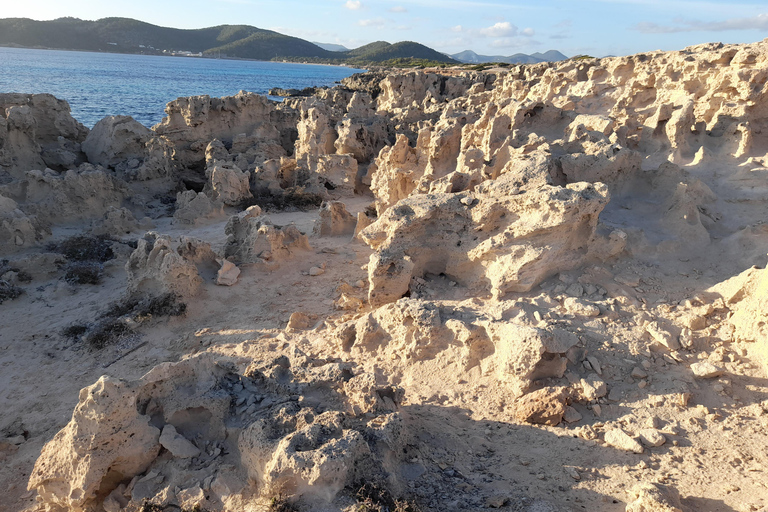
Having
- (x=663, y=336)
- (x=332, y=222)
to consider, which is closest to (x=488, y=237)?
(x=663, y=336)

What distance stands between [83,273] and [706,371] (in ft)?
33.1

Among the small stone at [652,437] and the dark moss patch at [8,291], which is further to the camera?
the dark moss patch at [8,291]

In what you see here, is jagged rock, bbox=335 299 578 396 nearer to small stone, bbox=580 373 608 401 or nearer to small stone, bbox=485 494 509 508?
small stone, bbox=580 373 608 401

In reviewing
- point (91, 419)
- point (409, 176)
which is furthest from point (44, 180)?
point (91, 419)

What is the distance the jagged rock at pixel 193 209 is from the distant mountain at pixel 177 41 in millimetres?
101818

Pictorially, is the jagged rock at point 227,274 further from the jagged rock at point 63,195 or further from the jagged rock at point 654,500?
the jagged rock at point 654,500

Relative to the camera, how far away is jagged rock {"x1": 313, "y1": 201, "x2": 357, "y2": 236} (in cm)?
1086

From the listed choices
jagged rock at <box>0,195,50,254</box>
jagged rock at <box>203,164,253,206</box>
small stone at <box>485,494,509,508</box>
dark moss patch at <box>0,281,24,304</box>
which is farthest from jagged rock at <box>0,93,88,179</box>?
small stone at <box>485,494,509,508</box>

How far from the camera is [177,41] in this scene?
15588cm

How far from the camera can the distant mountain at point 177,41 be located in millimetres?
124375

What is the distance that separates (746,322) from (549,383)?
93.4 inches

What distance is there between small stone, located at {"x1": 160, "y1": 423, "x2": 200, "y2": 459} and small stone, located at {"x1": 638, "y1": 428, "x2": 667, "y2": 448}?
12.7 ft

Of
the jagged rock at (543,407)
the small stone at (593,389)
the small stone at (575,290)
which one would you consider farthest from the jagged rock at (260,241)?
the small stone at (593,389)

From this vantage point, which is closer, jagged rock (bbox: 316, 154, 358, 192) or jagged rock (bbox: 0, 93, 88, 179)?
jagged rock (bbox: 0, 93, 88, 179)
